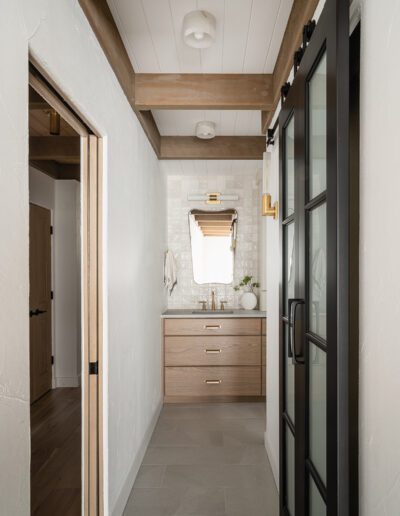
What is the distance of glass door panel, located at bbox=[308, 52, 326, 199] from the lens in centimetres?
138

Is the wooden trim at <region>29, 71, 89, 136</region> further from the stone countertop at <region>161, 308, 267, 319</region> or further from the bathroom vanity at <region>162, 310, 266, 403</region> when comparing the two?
the bathroom vanity at <region>162, 310, 266, 403</region>

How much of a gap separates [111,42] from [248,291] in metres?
3.41

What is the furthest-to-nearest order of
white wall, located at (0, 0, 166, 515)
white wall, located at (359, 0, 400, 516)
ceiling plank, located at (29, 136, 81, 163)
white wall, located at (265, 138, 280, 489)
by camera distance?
ceiling plank, located at (29, 136, 81, 163)
white wall, located at (265, 138, 280, 489)
white wall, located at (0, 0, 166, 515)
white wall, located at (359, 0, 400, 516)

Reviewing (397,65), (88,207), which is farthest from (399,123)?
(88,207)

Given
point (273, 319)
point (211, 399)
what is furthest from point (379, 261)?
point (211, 399)

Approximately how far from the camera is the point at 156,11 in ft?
6.67

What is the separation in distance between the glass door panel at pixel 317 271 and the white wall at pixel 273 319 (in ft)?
4.06

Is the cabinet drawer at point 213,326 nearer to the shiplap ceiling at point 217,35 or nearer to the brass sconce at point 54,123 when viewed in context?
the brass sconce at point 54,123

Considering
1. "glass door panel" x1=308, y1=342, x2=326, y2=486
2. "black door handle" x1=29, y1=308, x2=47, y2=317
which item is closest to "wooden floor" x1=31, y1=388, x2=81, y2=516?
"black door handle" x1=29, y1=308, x2=47, y2=317

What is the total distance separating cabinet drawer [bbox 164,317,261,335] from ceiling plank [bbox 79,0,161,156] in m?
2.16

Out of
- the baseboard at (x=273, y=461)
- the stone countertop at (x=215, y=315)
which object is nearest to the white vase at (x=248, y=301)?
the stone countertop at (x=215, y=315)

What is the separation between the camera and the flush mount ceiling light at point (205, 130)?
3615 millimetres

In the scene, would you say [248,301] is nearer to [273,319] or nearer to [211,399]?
[211,399]

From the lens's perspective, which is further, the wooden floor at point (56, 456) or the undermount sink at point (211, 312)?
the undermount sink at point (211, 312)
